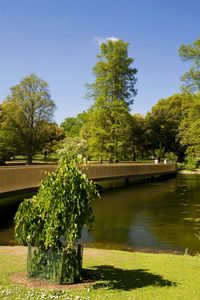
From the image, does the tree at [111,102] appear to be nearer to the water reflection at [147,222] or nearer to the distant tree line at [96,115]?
the distant tree line at [96,115]

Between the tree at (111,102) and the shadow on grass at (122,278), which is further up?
the tree at (111,102)

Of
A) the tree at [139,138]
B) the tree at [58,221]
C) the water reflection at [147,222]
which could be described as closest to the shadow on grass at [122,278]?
the tree at [58,221]

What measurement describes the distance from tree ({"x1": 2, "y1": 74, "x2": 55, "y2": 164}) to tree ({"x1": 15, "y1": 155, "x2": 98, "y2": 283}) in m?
47.6

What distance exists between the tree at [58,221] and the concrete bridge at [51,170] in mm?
800

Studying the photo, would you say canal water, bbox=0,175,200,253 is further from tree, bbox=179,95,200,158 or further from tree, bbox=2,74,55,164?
tree, bbox=2,74,55,164

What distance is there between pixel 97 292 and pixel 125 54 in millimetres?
46061

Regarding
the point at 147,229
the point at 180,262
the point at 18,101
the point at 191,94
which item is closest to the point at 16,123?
the point at 18,101

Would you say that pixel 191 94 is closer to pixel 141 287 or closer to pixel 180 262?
pixel 180 262

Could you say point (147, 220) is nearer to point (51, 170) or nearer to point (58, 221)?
point (51, 170)

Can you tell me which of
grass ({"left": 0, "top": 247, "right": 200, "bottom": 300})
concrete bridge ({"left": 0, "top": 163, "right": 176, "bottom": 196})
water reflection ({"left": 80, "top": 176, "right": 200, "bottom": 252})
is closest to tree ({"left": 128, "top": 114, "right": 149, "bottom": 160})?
concrete bridge ({"left": 0, "top": 163, "right": 176, "bottom": 196})

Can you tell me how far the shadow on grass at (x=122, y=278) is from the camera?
28.9 feet

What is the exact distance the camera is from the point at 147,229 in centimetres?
1998

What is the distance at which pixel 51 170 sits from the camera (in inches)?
1204

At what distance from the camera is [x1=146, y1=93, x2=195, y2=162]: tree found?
251 ft
